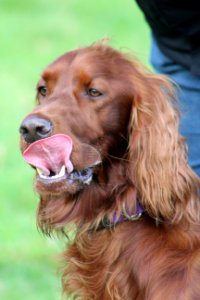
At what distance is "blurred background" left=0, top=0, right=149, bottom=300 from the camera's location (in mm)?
6195

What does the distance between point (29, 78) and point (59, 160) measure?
7.72 m

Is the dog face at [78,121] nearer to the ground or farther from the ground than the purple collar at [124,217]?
farther from the ground

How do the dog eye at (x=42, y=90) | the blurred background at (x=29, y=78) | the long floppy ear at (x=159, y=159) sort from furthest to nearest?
the blurred background at (x=29, y=78) < the dog eye at (x=42, y=90) < the long floppy ear at (x=159, y=159)

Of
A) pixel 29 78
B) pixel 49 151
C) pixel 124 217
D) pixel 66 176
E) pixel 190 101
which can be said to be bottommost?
pixel 29 78

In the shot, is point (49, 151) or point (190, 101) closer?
point (49, 151)

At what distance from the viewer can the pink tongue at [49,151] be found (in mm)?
4129

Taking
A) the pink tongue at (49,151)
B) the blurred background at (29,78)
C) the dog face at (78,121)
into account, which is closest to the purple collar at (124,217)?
the dog face at (78,121)

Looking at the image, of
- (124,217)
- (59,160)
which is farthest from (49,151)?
(124,217)

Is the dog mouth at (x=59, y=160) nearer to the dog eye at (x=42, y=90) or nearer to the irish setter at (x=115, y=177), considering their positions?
the irish setter at (x=115, y=177)

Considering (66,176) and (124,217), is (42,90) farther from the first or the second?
(124,217)

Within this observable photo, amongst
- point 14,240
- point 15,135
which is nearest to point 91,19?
point 15,135

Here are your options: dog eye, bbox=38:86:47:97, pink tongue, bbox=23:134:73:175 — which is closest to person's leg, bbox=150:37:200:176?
dog eye, bbox=38:86:47:97

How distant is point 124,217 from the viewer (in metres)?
4.37

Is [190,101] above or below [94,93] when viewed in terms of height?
below
